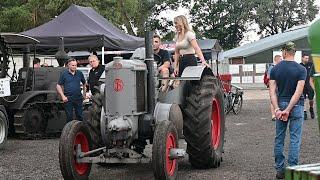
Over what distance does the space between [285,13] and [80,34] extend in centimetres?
5053

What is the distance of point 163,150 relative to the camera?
6125mm

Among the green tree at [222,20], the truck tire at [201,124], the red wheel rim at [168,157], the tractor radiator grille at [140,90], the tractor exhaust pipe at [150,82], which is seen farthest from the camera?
the green tree at [222,20]

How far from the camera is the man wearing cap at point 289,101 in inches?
265

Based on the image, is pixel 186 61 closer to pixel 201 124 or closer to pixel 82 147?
pixel 201 124

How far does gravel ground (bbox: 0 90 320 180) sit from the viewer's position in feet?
24.1

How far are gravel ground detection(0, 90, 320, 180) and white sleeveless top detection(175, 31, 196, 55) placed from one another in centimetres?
143

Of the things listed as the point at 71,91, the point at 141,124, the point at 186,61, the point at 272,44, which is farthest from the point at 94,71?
the point at 272,44

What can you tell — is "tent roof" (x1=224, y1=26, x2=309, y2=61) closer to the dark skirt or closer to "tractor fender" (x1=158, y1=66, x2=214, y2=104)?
the dark skirt

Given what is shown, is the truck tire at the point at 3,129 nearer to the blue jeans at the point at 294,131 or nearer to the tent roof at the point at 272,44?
the blue jeans at the point at 294,131

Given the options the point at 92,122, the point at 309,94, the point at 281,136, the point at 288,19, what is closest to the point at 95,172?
the point at 92,122

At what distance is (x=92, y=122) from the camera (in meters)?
7.02

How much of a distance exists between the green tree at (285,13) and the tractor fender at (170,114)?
5620 cm

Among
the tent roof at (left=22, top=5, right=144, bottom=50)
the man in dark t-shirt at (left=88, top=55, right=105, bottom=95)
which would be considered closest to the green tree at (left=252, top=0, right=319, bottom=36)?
the tent roof at (left=22, top=5, right=144, bottom=50)

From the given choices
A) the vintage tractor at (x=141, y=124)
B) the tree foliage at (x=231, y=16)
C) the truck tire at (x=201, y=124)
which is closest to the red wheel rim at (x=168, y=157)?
the vintage tractor at (x=141, y=124)
